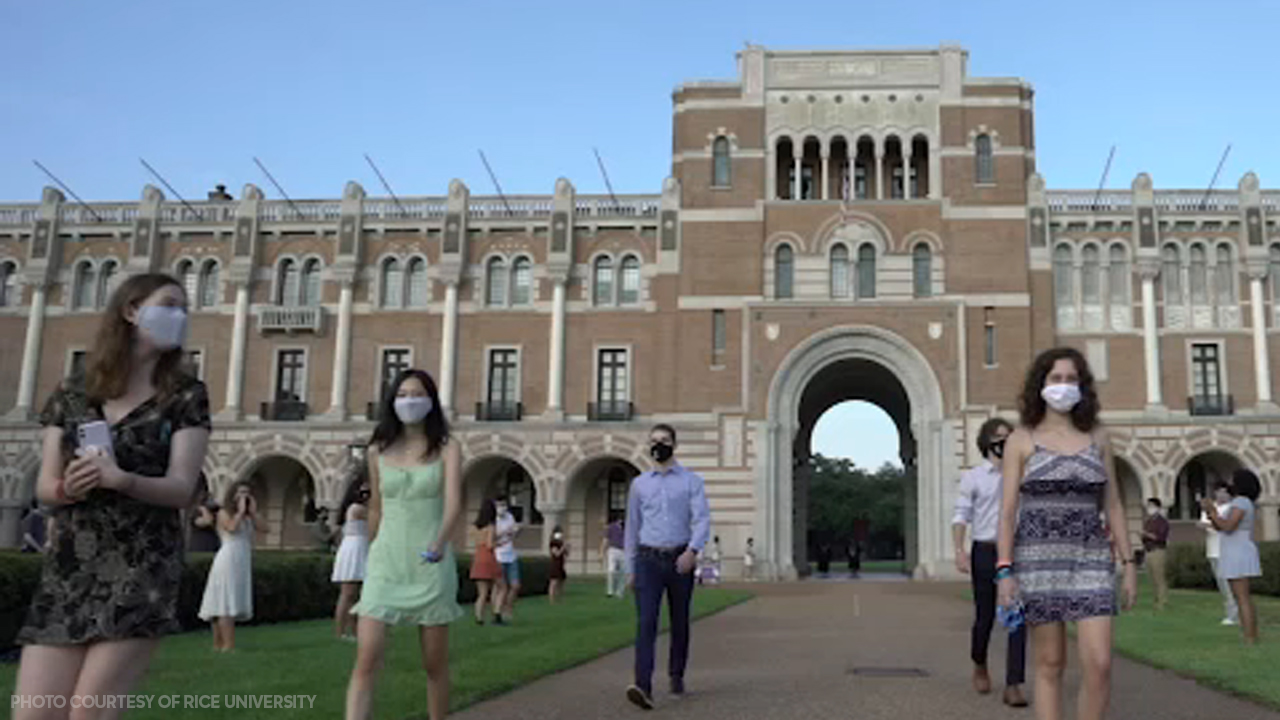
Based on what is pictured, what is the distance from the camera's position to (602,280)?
3981cm

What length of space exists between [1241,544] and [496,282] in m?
30.0

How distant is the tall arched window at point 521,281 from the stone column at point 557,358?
1.11 metres

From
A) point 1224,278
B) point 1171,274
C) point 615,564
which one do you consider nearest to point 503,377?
point 615,564

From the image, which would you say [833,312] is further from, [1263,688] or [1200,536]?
[1263,688]

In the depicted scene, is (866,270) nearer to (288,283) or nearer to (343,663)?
(288,283)

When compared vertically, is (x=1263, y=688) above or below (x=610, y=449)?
below

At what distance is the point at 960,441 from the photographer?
119ft

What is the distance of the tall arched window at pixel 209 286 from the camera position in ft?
134

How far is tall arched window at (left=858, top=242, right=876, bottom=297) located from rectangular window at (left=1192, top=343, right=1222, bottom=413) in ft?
34.7

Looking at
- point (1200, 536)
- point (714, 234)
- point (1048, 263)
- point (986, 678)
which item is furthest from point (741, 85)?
point (986, 678)

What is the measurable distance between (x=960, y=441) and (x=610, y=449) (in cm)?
1118

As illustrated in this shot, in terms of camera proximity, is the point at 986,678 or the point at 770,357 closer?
the point at 986,678

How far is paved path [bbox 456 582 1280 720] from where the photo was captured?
8523mm

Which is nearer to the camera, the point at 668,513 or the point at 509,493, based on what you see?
the point at 668,513
